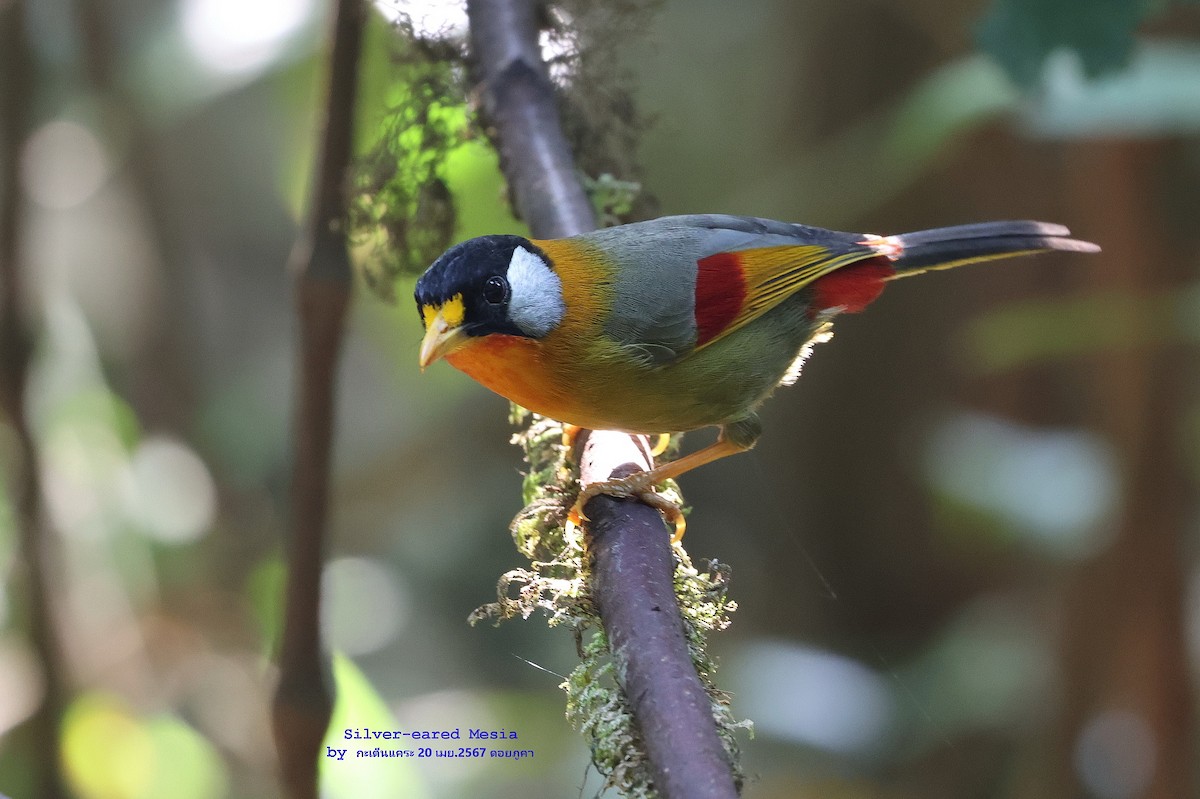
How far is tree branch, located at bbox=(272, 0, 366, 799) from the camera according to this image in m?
2.05

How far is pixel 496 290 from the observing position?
2328mm

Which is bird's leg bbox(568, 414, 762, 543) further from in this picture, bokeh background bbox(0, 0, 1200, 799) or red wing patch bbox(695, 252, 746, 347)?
bokeh background bbox(0, 0, 1200, 799)

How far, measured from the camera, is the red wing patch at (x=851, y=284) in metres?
2.96

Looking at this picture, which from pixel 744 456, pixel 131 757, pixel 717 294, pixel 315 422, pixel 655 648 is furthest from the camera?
pixel 744 456

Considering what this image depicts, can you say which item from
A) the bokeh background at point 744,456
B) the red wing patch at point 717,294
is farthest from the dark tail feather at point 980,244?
the red wing patch at point 717,294

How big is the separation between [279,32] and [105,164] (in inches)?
54.1

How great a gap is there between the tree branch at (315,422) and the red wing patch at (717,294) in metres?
0.92

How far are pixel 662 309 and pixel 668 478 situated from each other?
43 cm

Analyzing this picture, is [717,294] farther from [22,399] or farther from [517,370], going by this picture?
[22,399]

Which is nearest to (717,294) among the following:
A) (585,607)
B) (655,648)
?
(585,607)

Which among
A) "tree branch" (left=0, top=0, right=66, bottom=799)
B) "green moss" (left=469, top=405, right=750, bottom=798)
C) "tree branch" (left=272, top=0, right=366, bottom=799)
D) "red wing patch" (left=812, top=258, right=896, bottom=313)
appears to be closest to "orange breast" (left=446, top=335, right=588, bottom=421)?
"green moss" (left=469, top=405, right=750, bottom=798)

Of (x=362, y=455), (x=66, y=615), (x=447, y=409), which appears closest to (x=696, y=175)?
(x=447, y=409)

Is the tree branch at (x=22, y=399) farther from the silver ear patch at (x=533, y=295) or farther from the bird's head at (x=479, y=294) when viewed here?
the silver ear patch at (x=533, y=295)

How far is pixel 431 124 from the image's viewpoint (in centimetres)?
296
